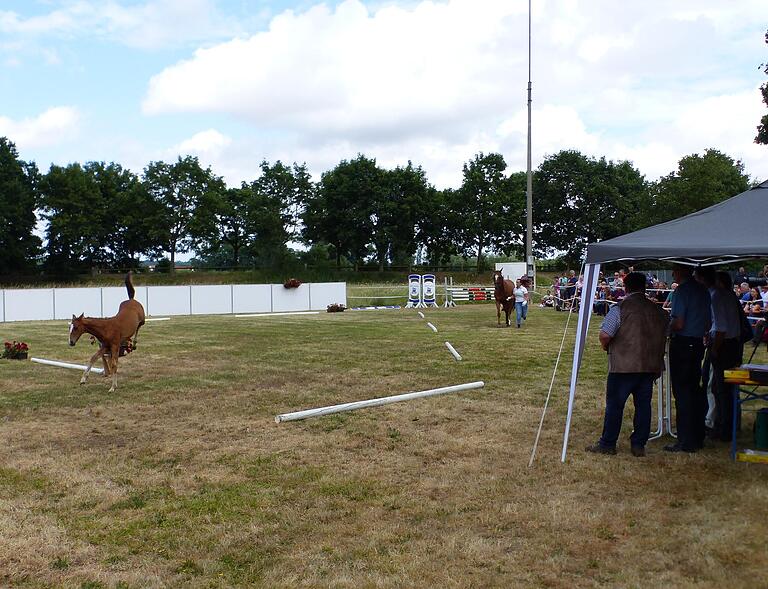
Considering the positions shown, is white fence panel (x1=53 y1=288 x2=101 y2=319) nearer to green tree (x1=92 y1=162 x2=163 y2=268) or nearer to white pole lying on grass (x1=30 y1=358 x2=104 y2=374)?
white pole lying on grass (x1=30 y1=358 x2=104 y2=374)

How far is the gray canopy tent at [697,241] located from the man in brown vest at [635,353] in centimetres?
32

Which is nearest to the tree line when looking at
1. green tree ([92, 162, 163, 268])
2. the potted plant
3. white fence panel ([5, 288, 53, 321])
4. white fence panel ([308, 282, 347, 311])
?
green tree ([92, 162, 163, 268])

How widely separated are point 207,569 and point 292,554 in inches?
21.5

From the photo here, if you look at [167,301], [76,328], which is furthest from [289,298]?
[76,328]

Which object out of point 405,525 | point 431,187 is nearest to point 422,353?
point 405,525

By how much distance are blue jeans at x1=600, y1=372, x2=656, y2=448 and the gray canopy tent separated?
41 centimetres

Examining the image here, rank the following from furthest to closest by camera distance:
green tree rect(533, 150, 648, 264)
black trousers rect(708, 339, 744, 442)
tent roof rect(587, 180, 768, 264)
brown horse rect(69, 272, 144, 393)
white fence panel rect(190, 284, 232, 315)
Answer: green tree rect(533, 150, 648, 264) < white fence panel rect(190, 284, 232, 315) < brown horse rect(69, 272, 144, 393) < black trousers rect(708, 339, 744, 442) < tent roof rect(587, 180, 768, 264)

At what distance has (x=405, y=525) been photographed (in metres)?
5.02

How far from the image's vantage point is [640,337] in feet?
21.4

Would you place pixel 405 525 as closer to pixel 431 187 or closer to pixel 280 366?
pixel 280 366

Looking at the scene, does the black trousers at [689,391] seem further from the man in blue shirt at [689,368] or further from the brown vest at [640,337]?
the brown vest at [640,337]

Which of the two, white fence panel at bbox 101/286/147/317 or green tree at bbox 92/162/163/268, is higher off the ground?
green tree at bbox 92/162/163/268

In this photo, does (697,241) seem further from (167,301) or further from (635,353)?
(167,301)

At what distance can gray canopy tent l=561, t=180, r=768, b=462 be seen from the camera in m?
5.85
